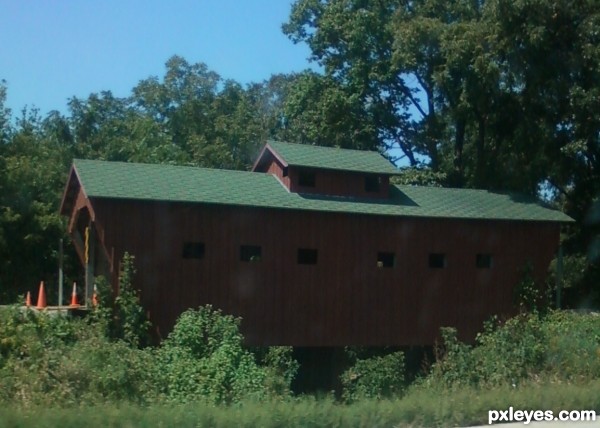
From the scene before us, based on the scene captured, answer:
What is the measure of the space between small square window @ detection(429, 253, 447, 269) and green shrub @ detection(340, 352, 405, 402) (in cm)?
326

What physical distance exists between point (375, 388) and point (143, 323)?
7234mm

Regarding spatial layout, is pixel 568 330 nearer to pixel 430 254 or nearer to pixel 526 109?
pixel 430 254

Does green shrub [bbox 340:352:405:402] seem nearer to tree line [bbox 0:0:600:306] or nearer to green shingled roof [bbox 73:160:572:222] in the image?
green shingled roof [bbox 73:160:572:222]

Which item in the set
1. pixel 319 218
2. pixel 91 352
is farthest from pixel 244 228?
pixel 91 352

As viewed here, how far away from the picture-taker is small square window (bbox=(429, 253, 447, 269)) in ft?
101

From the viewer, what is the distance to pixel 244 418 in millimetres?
12688

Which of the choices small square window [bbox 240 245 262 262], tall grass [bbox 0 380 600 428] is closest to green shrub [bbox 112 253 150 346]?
small square window [bbox 240 245 262 262]

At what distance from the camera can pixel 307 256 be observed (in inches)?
1125

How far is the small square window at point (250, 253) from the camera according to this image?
27547mm

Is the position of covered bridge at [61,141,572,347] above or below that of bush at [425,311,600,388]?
above

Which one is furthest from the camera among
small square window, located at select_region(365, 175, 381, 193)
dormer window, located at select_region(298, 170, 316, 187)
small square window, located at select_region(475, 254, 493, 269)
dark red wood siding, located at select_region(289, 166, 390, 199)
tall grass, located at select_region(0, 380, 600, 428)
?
small square window, located at select_region(475, 254, 493, 269)

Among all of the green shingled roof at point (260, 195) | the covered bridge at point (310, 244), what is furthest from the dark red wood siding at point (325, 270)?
the green shingled roof at point (260, 195)

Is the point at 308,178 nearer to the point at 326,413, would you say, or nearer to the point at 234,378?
the point at 234,378

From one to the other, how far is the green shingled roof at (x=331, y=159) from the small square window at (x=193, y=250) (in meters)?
4.26
